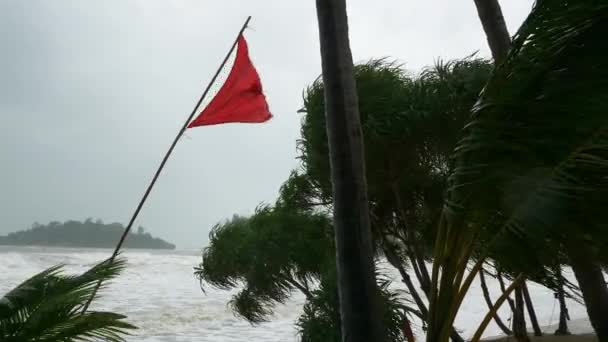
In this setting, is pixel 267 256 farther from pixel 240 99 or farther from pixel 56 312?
pixel 56 312

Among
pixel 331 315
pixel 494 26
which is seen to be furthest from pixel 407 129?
pixel 331 315

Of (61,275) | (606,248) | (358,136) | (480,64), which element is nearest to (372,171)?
(480,64)

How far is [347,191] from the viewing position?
3.09 metres

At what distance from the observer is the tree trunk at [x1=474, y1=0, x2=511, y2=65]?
4.03 meters

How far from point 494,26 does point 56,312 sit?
3.36 meters

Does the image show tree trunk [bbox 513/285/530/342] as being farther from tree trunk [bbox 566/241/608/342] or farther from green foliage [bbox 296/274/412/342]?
tree trunk [bbox 566/241/608/342]

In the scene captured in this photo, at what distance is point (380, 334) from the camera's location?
9.68 ft

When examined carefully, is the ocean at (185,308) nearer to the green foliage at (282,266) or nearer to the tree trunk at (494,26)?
the green foliage at (282,266)

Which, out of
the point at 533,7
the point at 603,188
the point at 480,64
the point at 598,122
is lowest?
the point at 603,188

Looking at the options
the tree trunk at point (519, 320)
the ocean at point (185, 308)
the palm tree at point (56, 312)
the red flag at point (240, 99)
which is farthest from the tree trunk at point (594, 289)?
the ocean at point (185, 308)

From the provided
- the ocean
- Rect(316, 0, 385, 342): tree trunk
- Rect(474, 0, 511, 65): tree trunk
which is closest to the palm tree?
Rect(316, 0, 385, 342): tree trunk

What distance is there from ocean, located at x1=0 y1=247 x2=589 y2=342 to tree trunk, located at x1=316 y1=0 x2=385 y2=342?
529 cm

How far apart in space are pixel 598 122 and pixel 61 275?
2.41 metres

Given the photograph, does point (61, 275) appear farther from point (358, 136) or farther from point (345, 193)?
point (358, 136)
